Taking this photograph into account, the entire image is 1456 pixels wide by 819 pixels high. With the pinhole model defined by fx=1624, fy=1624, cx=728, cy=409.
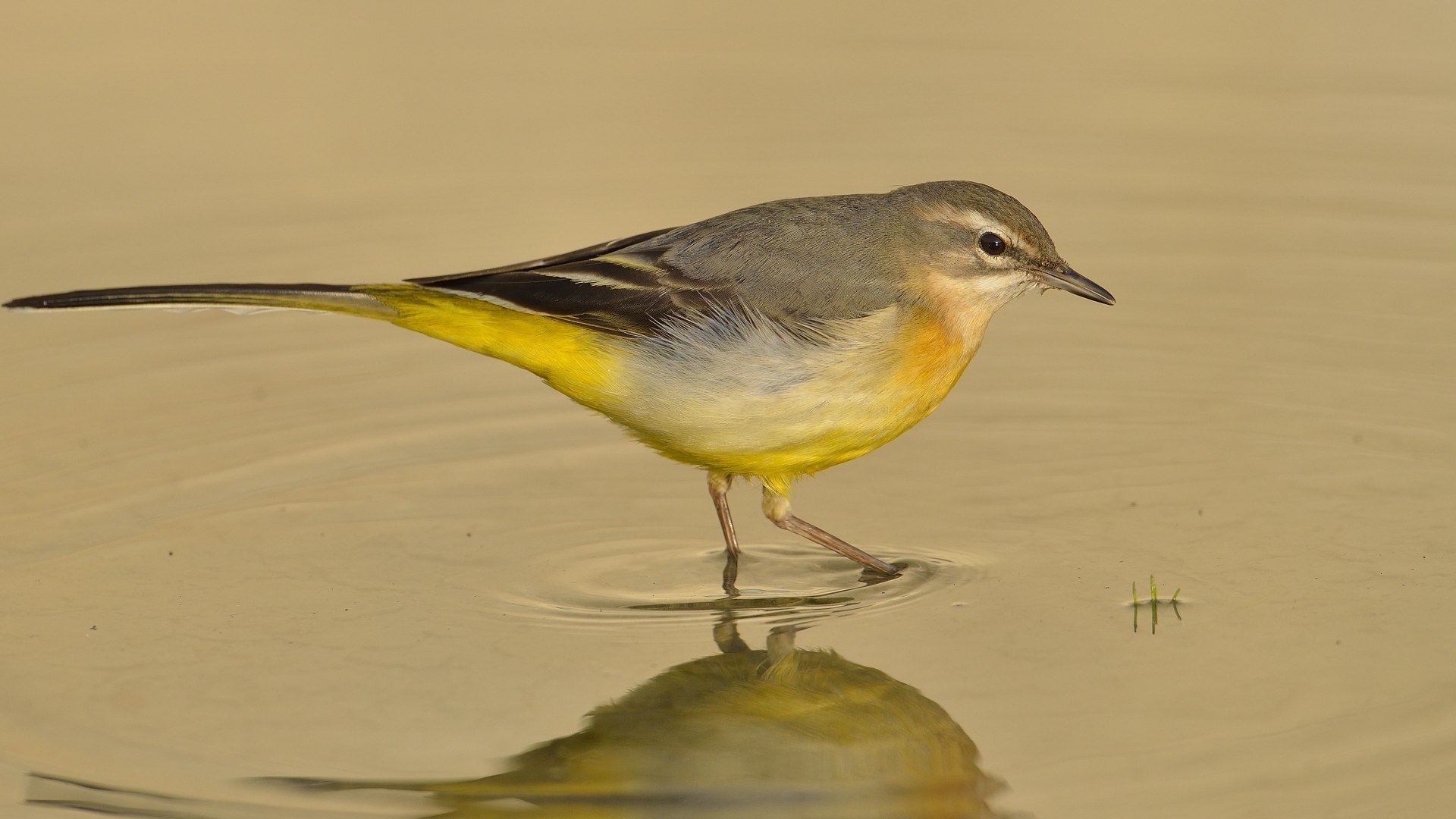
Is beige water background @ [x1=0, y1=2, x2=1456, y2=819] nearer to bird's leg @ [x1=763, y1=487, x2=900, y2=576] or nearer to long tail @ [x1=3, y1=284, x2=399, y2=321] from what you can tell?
bird's leg @ [x1=763, y1=487, x2=900, y2=576]

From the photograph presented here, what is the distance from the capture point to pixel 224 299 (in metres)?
7.31

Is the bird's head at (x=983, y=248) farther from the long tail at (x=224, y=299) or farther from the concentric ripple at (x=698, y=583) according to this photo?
the long tail at (x=224, y=299)

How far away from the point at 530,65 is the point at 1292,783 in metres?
11.0

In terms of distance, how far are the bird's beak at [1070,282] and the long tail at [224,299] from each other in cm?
316

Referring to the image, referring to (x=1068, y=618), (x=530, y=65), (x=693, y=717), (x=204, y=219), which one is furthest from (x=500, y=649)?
(x=530, y=65)

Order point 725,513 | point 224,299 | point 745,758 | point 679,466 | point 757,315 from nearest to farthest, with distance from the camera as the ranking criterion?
point 745,758 → point 224,299 → point 757,315 → point 725,513 → point 679,466

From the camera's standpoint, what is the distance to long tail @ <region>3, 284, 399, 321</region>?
23.5 ft

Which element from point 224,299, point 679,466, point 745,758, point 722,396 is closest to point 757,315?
point 722,396

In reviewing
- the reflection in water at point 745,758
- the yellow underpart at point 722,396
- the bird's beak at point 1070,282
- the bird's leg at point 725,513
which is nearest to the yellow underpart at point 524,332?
the yellow underpart at point 722,396

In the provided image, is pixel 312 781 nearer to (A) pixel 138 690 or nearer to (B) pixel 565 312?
(A) pixel 138 690

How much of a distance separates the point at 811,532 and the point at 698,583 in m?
0.66

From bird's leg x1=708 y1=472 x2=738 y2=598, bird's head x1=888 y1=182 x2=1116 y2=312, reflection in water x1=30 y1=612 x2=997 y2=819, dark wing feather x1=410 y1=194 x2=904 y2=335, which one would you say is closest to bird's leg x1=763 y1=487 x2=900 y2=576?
bird's leg x1=708 y1=472 x2=738 y2=598

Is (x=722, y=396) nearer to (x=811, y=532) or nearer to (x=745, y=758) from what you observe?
(x=811, y=532)

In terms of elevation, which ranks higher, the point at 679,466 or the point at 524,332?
the point at 524,332
